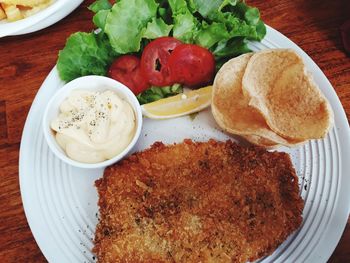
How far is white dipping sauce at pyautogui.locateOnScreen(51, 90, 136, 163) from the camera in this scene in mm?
1949

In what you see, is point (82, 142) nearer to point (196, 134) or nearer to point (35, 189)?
point (35, 189)

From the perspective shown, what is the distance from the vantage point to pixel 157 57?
2121 millimetres

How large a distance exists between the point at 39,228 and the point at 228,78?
1.07m

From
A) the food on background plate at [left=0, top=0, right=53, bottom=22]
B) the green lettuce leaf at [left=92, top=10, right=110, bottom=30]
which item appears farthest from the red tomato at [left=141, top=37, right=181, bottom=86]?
the food on background plate at [left=0, top=0, right=53, bottom=22]

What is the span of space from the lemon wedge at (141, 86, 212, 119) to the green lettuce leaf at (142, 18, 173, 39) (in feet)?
1.03

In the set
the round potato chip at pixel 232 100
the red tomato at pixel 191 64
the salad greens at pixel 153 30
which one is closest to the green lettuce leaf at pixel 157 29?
the salad greens at pixel 153 30

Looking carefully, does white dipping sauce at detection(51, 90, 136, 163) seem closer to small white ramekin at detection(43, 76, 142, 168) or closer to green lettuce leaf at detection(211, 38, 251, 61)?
small white ramekin at detection(43, 76, 142, 168)

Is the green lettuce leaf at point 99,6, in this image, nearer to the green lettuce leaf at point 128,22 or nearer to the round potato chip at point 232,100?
the green lettuce leaf at point 128,22

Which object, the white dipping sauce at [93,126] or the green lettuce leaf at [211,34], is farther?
the green lettuce leaf at [211,34]

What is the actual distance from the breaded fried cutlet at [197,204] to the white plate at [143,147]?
9 centimetres

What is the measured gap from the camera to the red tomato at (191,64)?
6.90 feet

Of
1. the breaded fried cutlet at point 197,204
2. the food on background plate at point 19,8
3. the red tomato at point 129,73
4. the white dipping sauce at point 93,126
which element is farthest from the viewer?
the red tomato at point 129,73

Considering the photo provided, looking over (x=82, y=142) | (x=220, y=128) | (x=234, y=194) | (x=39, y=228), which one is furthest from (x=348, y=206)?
(x=39, y=228)

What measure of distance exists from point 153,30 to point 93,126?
1.85ft
